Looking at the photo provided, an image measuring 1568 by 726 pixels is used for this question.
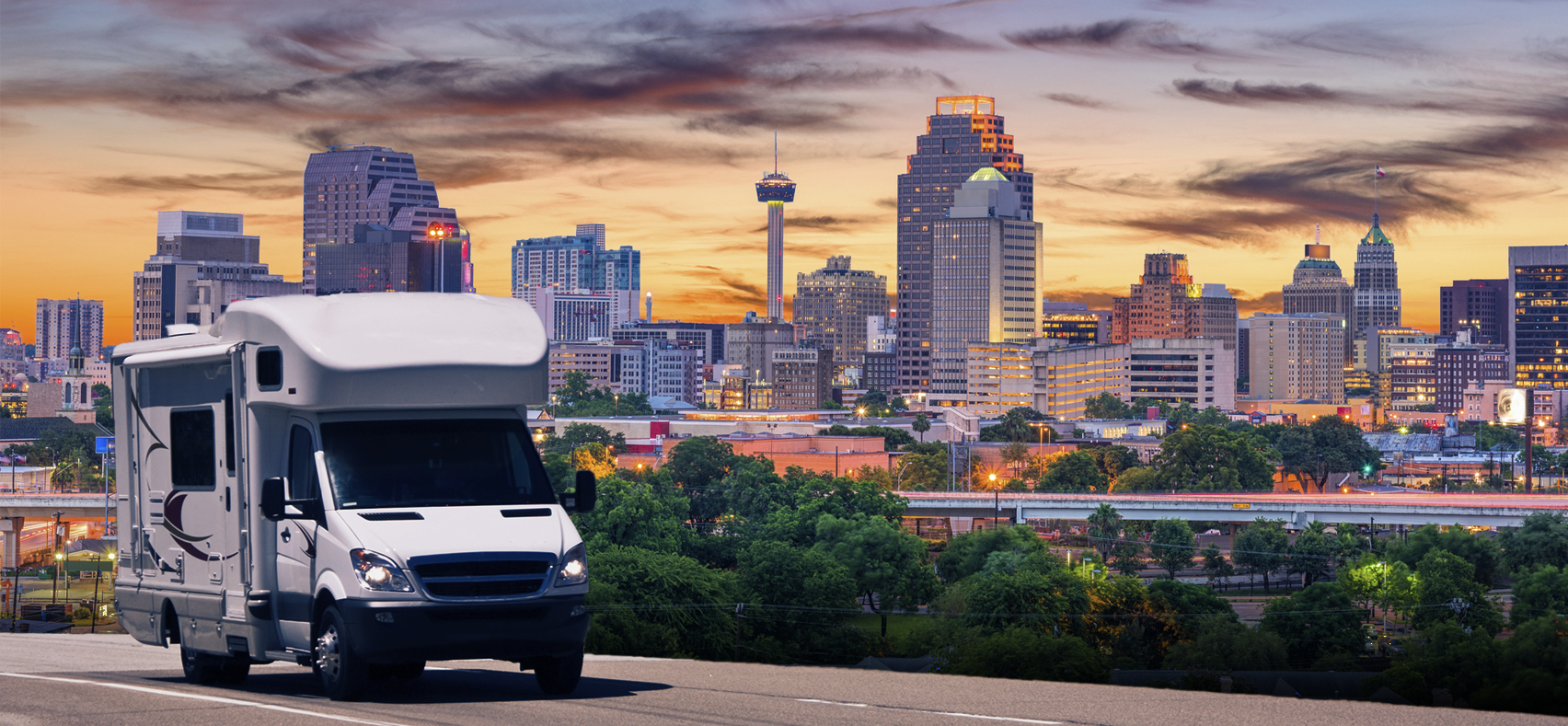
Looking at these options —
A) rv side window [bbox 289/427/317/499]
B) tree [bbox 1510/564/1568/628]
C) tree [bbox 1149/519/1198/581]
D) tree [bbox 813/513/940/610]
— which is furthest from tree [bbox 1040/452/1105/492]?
rv side window [bbox 289/427/317/499]

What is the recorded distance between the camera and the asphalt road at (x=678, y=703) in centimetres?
1564


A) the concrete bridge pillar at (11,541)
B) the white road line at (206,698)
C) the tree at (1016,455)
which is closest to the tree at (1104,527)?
the tree at (1016,455)

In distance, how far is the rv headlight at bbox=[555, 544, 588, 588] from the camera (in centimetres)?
1711

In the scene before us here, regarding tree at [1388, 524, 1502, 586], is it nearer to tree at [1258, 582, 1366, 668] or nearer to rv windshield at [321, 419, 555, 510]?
tree at [1258, 582, 1366, 668]

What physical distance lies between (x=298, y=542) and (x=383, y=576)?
1446mm

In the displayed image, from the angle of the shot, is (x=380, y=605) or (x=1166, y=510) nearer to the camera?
(x=380, y=605)

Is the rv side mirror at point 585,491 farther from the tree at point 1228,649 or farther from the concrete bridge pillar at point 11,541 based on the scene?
the concrete bridge pillar at point 11,541

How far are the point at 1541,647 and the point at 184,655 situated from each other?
57.1m

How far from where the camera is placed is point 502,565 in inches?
663

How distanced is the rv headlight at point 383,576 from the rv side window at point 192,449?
329 cm

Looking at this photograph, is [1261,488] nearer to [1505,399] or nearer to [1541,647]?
[1505,399]

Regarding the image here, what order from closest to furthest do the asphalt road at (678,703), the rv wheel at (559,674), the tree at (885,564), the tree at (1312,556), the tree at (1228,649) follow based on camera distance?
the asphalt road at (678,703) < the rv wheel at (559,674) < the tree at (1228,649) < the tree at (885,564) < the tree at (1312,556)

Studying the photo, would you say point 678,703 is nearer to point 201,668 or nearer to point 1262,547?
point 201,668

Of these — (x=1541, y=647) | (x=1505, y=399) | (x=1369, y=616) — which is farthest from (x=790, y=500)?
(x=1505, y=399)
